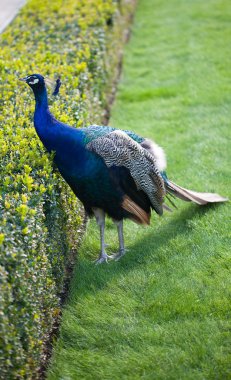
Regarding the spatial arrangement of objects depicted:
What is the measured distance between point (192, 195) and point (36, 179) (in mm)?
1640

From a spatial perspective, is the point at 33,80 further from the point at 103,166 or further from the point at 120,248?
the point at 120,248

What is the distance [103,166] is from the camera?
4.98m

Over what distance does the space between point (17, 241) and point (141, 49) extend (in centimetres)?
762

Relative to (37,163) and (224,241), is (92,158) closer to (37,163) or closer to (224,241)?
(37,163)

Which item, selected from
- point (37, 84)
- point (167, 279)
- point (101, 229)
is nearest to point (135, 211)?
point (101, 229)

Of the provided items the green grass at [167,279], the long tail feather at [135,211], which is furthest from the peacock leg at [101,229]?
the long tail feather at [135,211]

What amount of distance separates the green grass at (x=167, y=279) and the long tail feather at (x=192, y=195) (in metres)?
0.09

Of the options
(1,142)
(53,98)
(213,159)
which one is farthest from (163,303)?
(213,159)

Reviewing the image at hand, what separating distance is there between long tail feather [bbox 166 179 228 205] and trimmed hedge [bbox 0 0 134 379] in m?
0.78

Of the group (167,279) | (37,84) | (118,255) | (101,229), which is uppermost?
(37,84)

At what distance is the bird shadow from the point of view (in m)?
5.08

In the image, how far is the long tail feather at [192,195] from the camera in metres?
5.71

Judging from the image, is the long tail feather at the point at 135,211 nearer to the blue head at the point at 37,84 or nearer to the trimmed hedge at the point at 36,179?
the trimmed hedge at the point at 36,179

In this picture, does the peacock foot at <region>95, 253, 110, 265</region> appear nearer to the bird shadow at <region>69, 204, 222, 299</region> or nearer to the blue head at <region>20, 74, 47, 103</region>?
the bird shadow at <region>69, 204, 222, 299</region>
